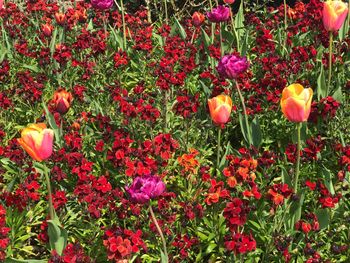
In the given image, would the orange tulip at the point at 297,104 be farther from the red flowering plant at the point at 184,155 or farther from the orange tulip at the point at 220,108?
the orange tulip at the point at 220,108

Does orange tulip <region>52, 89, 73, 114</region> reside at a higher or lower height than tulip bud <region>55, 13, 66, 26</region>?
higher

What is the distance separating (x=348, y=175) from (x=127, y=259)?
1.39m

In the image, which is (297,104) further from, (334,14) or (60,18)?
(60,18)

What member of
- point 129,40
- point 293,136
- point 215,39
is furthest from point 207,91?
point 129,40

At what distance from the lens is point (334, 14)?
346 cm

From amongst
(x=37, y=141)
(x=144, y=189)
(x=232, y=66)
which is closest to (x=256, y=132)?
(x=232, y=66)

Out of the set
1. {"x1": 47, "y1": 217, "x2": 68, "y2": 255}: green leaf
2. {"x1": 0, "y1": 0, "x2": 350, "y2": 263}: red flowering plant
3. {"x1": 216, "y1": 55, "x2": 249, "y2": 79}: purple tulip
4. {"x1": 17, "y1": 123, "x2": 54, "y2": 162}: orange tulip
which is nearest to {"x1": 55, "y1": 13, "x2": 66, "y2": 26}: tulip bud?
{"x1": 0, "y1": 0, "x2": 350, "y2": 263}: red flowering plant

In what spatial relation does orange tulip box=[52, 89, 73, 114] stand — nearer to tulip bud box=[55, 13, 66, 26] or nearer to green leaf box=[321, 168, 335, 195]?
green leaf box=[321, 168, 335, 195]

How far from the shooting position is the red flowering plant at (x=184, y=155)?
260 centimetres

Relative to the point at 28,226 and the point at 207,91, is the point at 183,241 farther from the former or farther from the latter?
the point at 207,91

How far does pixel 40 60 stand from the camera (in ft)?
15.0

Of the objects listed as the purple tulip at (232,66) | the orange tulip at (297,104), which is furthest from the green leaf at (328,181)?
the purple tulip at (232,66)

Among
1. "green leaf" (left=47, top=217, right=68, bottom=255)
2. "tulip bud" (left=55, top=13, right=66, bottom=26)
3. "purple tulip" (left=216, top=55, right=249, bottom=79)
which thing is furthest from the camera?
"tulip bud" (left=55, top=13, right=66, bottom=26)

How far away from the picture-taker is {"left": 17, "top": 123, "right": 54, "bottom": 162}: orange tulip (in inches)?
96.4
